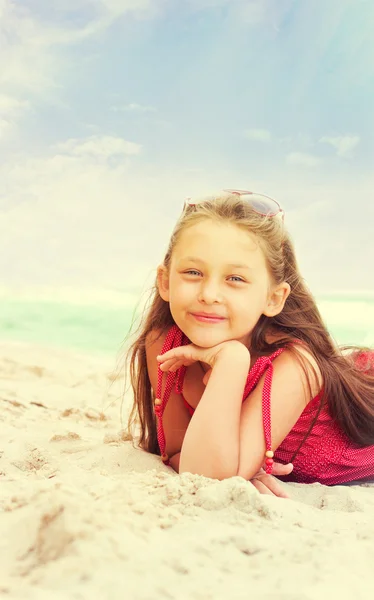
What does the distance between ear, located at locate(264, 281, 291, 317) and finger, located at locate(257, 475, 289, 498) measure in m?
0.66

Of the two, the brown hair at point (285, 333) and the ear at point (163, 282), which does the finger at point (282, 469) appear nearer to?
the brown hair at point (285, 333)

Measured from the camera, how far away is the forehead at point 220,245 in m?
2.48

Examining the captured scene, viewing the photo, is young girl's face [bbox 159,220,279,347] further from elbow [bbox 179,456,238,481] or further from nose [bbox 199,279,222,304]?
elbow [bbox 179,456,238,481]

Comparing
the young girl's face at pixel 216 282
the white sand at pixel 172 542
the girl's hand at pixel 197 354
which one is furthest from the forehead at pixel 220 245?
the white sand at pixel 172 542

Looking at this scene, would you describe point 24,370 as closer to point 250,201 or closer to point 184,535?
point 250,201

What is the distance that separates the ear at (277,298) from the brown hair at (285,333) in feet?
0.12

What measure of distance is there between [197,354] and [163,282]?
0.43 meters

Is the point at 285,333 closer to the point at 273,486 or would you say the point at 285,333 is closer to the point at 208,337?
the point at 208,337

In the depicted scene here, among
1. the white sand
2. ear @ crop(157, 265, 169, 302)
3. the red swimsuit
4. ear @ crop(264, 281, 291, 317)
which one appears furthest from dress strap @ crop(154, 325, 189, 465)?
the white sand

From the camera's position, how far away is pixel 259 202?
9.09 feet

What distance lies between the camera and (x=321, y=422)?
2936 millimetres

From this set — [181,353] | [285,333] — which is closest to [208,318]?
[181,353]

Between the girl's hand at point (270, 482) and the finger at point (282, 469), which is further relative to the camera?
the finger at point (282, 469)

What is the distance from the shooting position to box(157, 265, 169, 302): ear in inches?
112
